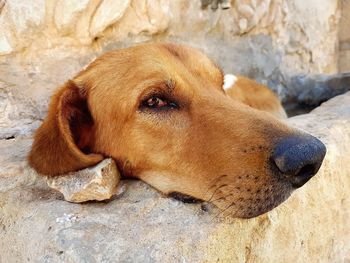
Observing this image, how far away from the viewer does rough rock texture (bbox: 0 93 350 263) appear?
1.78 m

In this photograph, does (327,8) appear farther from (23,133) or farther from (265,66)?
(23,133)

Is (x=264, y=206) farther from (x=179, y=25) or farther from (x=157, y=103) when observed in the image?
(x=179, y=25)

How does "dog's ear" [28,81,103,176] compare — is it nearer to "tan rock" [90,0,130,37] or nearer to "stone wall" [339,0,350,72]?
"tan rock" [90,0,130,37]

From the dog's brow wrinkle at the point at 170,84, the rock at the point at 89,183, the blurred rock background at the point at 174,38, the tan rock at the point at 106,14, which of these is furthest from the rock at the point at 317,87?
the rock at the point at 89,183

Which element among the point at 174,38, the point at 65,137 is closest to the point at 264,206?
the point at 65,137

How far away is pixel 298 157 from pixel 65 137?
1.01 m

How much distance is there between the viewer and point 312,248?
7.52 ft

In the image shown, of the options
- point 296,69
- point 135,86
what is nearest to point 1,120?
point 135,86

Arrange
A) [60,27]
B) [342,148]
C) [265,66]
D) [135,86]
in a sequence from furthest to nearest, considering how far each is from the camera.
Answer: [265,66] < [60,27] < [342,148] < [135,86]

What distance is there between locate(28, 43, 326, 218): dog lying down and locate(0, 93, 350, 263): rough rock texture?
112mm

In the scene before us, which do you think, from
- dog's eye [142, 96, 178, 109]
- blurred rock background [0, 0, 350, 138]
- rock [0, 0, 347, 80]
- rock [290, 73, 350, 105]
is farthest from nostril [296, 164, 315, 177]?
rock [290, 73, 350, 105]

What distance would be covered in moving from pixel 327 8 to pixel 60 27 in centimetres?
370

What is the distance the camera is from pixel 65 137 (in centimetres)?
216

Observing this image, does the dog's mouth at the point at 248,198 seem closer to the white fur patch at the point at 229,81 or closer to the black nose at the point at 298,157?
the black nose at the point at 298,157
